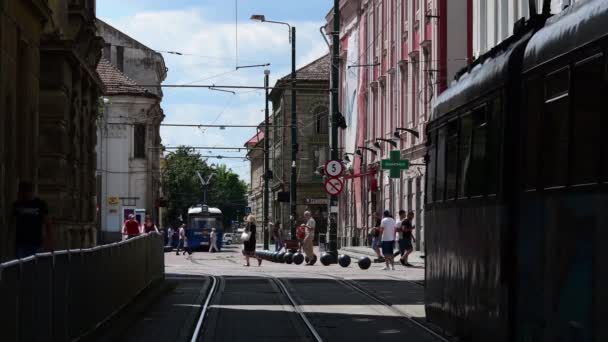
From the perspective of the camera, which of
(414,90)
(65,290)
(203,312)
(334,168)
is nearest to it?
(65,290)

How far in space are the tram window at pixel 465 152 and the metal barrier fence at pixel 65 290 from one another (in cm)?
354

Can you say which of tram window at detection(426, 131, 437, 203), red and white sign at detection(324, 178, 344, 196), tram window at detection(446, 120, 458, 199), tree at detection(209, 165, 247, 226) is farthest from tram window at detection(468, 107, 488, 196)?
tree at detection(209, 165, 247, 226)

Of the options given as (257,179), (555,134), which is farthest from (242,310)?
(257,179)

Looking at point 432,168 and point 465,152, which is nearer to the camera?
point 465,152

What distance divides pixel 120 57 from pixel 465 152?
286 feet

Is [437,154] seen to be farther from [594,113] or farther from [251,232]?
[251,232]

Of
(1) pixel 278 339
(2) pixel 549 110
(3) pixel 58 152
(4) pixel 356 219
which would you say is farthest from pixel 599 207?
(4) pixel 356 219

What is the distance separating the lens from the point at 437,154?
1506 centimetres

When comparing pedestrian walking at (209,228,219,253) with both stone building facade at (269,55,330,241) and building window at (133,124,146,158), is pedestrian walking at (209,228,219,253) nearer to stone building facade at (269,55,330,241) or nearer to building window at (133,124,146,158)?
building window at (133,124,146,158)

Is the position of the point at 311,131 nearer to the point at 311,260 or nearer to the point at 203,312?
the point at 311,260

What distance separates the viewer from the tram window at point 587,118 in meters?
8.77

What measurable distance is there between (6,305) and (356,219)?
62.7 meters

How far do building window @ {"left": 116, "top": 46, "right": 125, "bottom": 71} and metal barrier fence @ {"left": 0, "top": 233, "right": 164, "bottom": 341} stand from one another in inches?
3085

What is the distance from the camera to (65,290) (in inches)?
515
